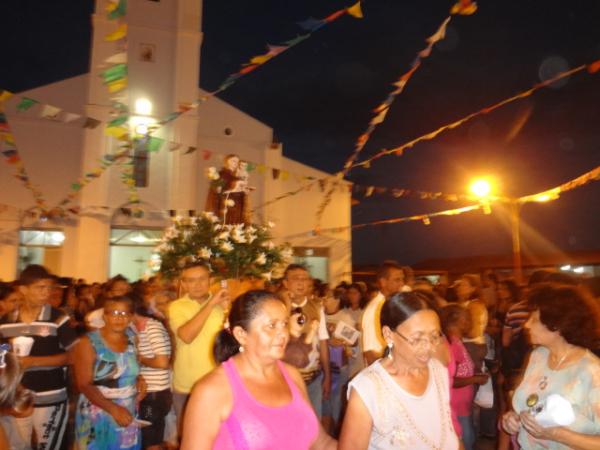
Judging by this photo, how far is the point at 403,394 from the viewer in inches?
104

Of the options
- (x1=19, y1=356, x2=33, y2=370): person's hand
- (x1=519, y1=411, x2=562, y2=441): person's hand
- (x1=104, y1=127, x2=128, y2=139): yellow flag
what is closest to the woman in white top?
(x1=519, y1=411, x2=562, y2=441): person's hand

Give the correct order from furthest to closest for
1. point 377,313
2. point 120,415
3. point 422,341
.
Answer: point 377,313, point 120,415, point 422,341

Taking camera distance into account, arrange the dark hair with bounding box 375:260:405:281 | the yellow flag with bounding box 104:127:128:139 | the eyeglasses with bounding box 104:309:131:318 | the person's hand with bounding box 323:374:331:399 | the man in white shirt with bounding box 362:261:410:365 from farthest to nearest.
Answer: the yellow flag with bounding box 104:127:128:139 < the person's hand with bounding box 323:374:331:399 < the dark hair with bounding box 375:260:405:281 < the man in white shirt with bounding box 362:261:410:365 < the eyeglasses with bounding box 104:309:131:318

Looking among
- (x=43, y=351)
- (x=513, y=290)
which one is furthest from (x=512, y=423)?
(x=513, y=290)

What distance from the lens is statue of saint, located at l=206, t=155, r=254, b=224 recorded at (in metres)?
7.54

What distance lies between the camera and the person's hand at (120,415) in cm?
424

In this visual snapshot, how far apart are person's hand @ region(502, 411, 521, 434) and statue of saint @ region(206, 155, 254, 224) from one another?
16.3ft

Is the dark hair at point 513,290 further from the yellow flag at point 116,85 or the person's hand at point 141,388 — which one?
the yellow flag at point 116,85

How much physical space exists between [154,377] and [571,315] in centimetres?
358

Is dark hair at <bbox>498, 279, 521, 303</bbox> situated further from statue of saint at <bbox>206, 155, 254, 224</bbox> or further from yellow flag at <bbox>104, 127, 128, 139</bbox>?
yellow flag at <bbox>104, 127, 128, 139</bbox>

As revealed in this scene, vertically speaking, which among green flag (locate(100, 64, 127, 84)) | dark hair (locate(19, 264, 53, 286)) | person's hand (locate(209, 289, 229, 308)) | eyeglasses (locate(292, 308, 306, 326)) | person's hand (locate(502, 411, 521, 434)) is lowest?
person's hand (locate(502, 411, 521, 434))

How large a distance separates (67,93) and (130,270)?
638cm

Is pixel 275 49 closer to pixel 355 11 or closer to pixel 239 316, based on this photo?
pixel 355 11

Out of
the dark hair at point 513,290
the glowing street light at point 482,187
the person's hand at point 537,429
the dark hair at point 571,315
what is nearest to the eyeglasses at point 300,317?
the dark hair at point 571,315
